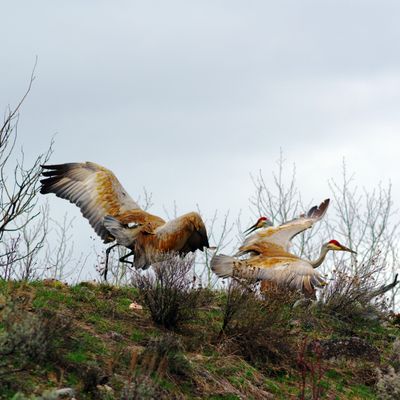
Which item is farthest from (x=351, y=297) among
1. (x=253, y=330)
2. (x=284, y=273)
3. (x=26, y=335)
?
(x=26, y=335)

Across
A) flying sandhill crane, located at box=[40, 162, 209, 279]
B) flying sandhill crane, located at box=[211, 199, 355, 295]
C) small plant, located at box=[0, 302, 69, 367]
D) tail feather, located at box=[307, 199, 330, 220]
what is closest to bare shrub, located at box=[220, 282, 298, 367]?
Result: flying sandhill crane, located at box=[211, 199, 355, 295]

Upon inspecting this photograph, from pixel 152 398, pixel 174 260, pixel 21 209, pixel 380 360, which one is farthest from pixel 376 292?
pixel 152 398

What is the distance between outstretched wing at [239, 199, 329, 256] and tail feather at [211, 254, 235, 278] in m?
1.37

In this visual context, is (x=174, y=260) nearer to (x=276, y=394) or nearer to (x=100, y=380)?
(x=276, y=394)

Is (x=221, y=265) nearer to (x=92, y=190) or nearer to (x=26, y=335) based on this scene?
(x=92, y=190)

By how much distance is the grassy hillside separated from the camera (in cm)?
755

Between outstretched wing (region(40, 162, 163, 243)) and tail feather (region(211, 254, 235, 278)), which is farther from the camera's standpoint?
outstretched wing (region(40, 162, 163, 243))

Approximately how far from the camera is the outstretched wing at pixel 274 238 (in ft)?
45.2

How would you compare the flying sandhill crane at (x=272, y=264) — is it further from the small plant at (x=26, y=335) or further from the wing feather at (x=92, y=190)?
the small plant at (x=26, y=335)

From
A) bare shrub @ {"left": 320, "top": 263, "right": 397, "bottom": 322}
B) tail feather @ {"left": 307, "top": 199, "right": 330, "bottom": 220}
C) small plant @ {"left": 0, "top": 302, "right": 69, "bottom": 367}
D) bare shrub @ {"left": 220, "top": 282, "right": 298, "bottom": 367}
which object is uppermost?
tail feather @ {"left": 307, "top": 199, "right": 330, "bottom": 220}

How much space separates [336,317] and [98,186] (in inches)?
148

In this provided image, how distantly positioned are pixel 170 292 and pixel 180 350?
0.92 m

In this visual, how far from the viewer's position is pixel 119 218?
12500 mm

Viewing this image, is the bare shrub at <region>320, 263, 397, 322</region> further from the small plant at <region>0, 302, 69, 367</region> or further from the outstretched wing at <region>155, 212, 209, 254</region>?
the small plant at <region>0, 302, 69, 367</region>
